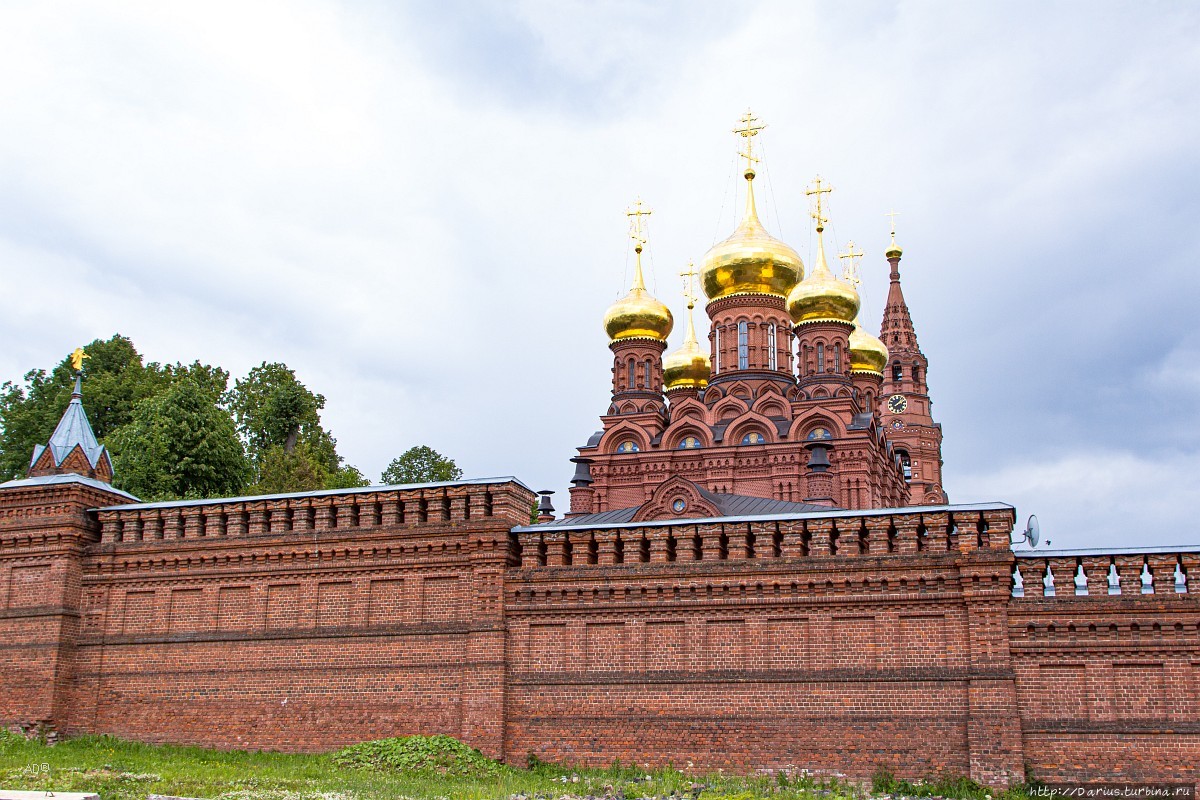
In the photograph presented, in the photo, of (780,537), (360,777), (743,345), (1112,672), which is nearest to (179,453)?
(743,345)

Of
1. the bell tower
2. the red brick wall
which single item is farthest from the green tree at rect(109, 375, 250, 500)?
the bell tower

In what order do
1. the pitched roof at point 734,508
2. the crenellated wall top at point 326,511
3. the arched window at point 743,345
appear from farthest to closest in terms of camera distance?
the arched window at point 743,345
the pitched roof at point 734,508
the crenellated wall top at point 326,511

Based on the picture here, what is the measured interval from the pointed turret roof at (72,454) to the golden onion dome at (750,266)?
21.5 meters

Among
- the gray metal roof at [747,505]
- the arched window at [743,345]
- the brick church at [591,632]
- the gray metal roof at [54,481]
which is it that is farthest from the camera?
the arched window at [743,345]

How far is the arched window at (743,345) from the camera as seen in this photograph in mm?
37688

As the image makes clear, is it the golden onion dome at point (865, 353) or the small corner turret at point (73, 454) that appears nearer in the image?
the small corner turret at point (73, 454)

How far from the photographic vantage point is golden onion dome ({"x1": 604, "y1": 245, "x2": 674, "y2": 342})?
3900 centimetres

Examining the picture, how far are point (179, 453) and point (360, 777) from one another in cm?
1852

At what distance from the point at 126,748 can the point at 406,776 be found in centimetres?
508

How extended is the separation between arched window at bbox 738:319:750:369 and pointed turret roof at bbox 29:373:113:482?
70.2 ft

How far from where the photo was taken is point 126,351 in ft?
135

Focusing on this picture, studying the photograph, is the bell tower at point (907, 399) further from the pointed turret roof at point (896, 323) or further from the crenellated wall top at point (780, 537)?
the crenellated wall top at point (780, 537)

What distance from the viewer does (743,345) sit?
1490 inches

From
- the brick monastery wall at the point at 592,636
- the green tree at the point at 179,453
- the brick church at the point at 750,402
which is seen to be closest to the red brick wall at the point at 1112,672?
the brick monastery wall at the point at 592,636
